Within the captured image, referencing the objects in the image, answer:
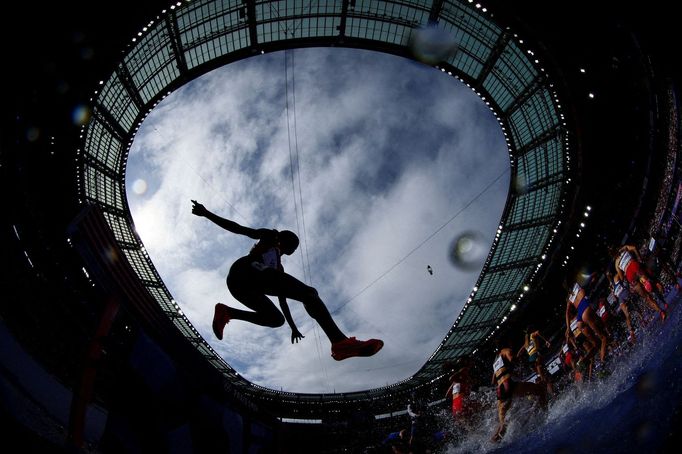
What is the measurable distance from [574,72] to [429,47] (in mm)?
6999

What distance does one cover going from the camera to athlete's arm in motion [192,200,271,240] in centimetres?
452

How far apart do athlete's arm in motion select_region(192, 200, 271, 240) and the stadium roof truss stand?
11161 millimetres

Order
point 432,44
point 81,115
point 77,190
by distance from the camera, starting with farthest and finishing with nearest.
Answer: point 432,44
point 77,190
point 81,115

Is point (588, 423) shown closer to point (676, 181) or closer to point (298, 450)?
point (676, 181)

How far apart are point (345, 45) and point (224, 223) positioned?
16.5 metres

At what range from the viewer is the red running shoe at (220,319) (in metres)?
4.50

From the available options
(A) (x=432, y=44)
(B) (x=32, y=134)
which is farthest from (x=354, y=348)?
(A) (x=432, y=44)

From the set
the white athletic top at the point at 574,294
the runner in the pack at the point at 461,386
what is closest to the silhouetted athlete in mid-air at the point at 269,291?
the white athletic top at the point at 574,294

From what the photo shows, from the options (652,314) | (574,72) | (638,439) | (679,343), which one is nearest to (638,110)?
(574,72)

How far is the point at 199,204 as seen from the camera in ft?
14.8

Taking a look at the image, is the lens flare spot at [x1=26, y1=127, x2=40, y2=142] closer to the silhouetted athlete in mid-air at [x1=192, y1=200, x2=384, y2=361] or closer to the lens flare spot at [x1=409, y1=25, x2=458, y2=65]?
the silhouetted athlete in mid-air at [x1=192, y1=200, x2=384, y2=361]

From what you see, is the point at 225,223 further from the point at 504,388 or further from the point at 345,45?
the point at 345,45

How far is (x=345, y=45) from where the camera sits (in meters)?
18.2

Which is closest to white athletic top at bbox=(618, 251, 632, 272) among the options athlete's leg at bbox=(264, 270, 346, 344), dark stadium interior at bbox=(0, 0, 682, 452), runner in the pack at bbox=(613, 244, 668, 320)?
runner in the pack at bbox=(613, 244, 668, 320)
